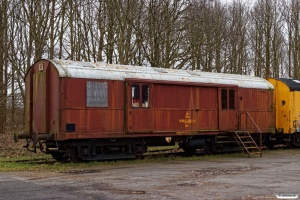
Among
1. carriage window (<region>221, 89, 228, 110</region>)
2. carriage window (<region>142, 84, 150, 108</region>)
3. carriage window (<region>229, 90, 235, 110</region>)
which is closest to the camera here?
carriage window (<region>142, 84, 150, 108</region>)

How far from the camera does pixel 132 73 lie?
16250mm

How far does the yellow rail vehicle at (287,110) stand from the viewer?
71.4ft

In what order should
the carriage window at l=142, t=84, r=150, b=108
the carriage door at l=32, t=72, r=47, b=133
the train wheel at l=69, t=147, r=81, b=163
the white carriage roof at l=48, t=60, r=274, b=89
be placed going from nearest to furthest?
1. the white carriage roof at l=48, t=60, r=274, b=89
2. the train wheel at l=69, t=147, r=81, b=163
3. the carriage door at l=32, t=72, r=47, b=133
4. the carriage window at l=142, t=84, r=150, b=108

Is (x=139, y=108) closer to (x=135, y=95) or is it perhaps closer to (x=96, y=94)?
(x=135, y=95)

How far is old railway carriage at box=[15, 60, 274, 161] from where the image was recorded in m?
14.7

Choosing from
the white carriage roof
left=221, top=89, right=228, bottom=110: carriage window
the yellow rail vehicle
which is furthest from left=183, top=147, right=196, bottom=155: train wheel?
the yellow rail vehicle

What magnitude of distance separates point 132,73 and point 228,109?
5262mm

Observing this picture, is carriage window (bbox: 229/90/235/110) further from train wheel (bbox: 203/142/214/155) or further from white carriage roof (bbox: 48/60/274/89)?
train wheel (bbox: 203/142/214/155)

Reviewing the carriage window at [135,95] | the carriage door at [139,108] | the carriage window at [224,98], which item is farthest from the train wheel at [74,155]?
the carriage window at [224,98]

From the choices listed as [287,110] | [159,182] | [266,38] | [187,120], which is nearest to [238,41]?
[266,38]

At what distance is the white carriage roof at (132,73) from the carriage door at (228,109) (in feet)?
1.56

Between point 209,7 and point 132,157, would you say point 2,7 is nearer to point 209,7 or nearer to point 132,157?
point 209,7

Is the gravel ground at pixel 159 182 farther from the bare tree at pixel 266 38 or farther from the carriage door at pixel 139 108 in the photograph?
the bare tree at pixel 266 38

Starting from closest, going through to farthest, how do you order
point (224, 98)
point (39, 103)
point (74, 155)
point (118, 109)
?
point (74, 155)
point (39, 103)
point (118, 109)
point (224, 98)
